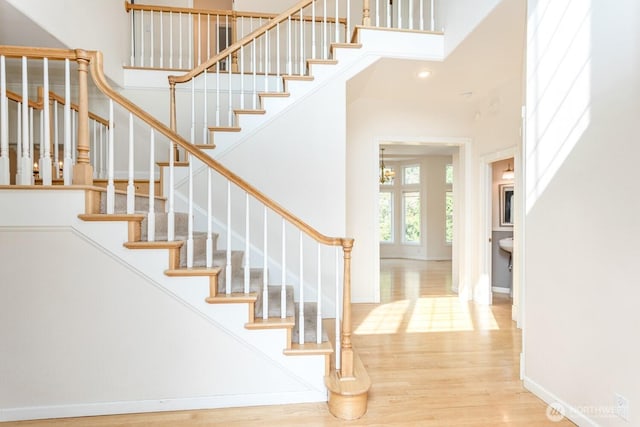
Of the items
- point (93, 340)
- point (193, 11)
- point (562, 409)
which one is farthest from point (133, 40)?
point (562, 409)

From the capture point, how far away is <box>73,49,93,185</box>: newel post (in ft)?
6.35

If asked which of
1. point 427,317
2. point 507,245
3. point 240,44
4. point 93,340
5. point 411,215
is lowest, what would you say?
point 427,317

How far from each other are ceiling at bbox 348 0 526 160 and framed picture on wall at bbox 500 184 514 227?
133 cm

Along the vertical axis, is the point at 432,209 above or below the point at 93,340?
above

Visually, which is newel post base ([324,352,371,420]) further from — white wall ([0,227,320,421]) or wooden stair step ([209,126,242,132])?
wooden stair step ([209,126,242,132])

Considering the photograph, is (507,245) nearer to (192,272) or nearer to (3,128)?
(192,272)

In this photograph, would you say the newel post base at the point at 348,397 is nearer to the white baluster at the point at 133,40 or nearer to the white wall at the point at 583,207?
the white wall at the point at 583,207

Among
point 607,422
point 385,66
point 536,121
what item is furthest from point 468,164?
point 607,422

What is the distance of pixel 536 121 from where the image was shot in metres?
2.22

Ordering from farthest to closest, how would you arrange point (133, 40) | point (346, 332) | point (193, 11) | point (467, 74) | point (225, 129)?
1. point (193, 11)
2. point (133, 40)
3. point (467, 74)
4. point (225, 129)
5. point (346, 332)

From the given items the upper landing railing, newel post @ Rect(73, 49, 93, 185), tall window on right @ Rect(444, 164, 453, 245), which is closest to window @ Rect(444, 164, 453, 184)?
tall window on right @ Rect(444, 164, 453, 245)

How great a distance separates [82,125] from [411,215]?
8.15 metres

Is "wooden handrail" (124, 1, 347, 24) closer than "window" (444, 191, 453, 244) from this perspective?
Yes

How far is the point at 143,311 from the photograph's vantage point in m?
2.02
